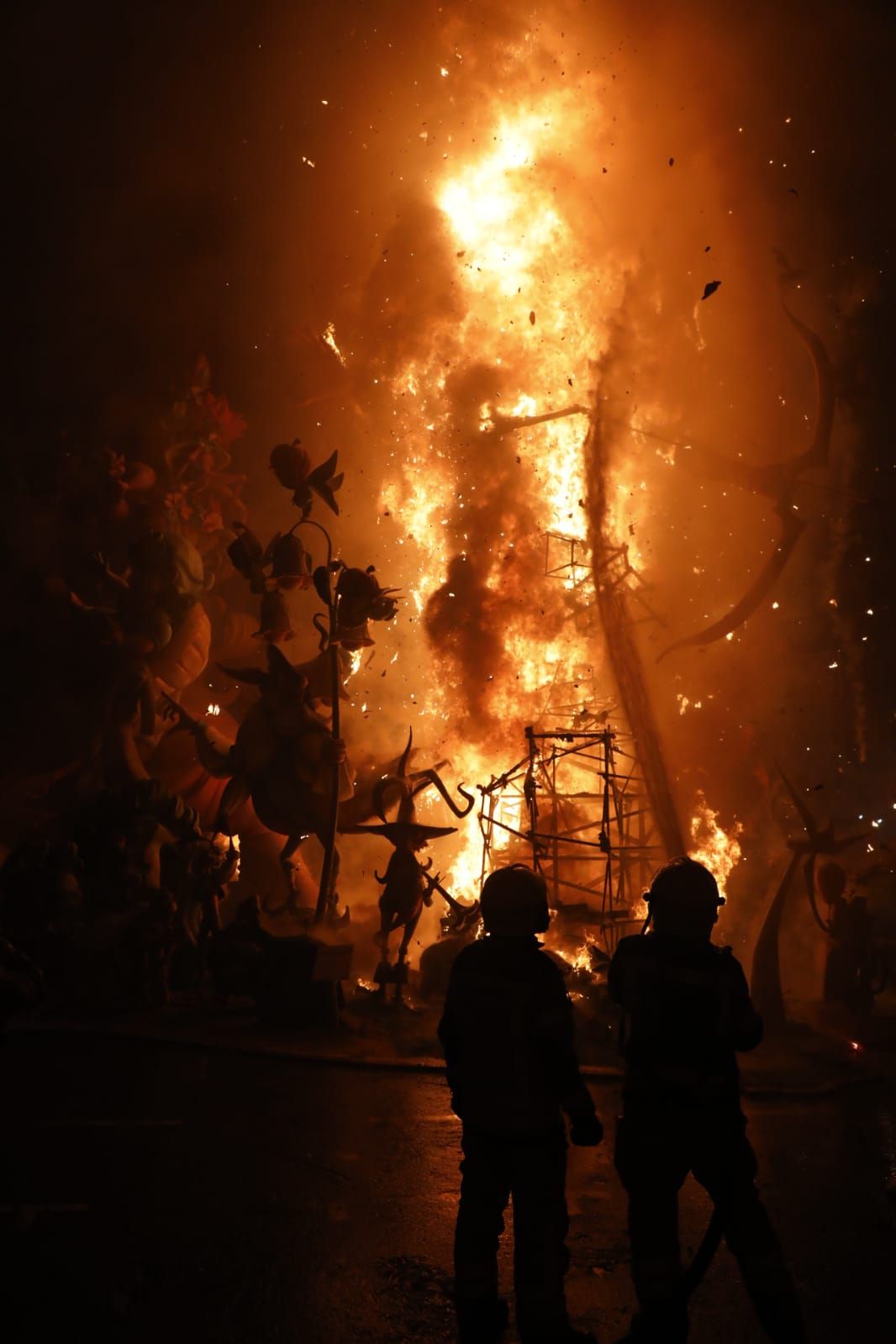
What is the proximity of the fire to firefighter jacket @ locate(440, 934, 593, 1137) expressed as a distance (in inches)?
916

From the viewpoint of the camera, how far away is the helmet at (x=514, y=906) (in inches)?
169

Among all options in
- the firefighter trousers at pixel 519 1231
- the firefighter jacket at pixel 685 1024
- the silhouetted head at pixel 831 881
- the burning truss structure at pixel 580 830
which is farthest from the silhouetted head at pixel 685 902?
the silhouetted head at pixel 831 881

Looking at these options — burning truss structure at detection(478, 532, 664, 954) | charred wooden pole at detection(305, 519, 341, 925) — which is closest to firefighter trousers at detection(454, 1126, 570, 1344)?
burning truss structure at detection(478, 532, 664, 954)

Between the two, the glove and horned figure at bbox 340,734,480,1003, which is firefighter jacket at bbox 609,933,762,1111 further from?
horned figure at bbox 340,734,480,1003

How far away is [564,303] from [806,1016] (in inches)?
815

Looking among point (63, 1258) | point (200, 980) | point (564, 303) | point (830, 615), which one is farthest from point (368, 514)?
point (63, 1258)

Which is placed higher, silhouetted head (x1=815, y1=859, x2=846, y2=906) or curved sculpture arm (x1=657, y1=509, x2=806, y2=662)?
curved sculpture arm (x1=657, y1=509, x2=806, y2=662)

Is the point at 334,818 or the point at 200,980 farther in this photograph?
the point at 334,818

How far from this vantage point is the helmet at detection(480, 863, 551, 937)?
430 cm

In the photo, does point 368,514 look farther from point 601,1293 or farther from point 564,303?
point 601,1293

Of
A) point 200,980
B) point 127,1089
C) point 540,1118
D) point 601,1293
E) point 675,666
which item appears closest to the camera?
point 540,1118

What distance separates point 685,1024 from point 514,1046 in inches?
30.8

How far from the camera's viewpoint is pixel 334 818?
57.7 feet

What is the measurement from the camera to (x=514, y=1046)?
410 cm
